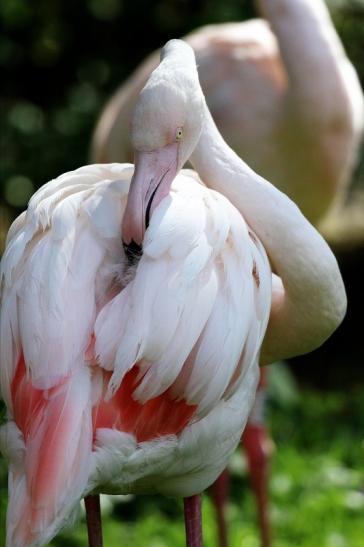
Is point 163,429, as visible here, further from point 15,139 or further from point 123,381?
point 15,139

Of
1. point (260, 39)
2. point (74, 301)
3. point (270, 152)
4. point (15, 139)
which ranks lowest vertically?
point (15, 139)

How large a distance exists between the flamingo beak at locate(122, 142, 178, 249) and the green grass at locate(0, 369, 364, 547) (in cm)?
187

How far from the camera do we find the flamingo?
2914 mm

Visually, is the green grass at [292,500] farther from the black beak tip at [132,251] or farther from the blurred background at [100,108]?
the black beak tip at [132,251]

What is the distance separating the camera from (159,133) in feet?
10.6

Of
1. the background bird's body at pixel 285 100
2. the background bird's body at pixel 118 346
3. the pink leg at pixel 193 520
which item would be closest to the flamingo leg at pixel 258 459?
the background bird's body at pixel 285 100

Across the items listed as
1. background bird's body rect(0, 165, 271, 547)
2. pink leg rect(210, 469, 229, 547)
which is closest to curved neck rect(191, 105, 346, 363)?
background bird's body rect(0, 165, 271, 547)

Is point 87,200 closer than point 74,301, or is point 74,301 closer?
point 74,301

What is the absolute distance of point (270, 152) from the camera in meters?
5.50

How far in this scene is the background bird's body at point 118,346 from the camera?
2.90 meters


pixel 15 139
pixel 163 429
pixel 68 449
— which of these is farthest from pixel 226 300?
pixel 15 139

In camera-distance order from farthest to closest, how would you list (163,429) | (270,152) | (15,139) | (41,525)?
1. (15,139)
2. (270,152)
3. (163,429)
4. (41,525)

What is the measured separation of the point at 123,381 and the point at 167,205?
0.47 meters

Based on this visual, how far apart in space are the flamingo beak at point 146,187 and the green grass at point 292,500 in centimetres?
187
